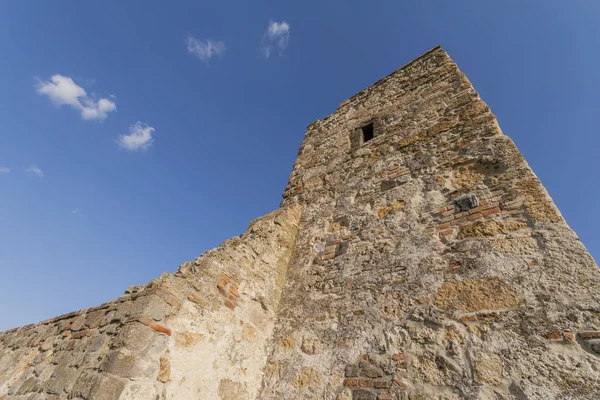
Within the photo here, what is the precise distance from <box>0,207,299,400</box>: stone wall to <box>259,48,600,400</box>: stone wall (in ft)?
1.03

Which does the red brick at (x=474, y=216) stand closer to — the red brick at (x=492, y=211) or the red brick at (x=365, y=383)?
the red brick at (x=492, y=211)

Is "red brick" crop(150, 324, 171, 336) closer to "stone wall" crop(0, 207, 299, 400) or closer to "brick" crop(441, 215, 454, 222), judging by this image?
"stone wall" crop(0, 207, 299, 400)

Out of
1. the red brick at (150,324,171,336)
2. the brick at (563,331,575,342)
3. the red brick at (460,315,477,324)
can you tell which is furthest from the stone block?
the red brick at (150,324,171,336)

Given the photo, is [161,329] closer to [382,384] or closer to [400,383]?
[382,384]

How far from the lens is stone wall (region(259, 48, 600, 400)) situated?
1.89 m

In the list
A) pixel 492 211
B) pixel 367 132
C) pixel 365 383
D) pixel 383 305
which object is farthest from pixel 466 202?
pixel 367 132

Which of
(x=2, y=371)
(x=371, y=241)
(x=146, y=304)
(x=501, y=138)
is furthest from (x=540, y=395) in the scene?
(x=2, y=371)

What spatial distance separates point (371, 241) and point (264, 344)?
1.43 metres

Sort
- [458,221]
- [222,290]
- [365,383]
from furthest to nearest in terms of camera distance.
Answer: [222,290], [458,221], [365,383]

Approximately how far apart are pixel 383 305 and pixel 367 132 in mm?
2856

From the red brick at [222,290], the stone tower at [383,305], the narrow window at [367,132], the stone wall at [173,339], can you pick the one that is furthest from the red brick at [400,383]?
the narrow window at [367,132]

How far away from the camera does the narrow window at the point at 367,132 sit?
464 cm

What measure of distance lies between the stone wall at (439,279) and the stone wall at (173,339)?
0.31 metres

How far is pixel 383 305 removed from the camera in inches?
103
